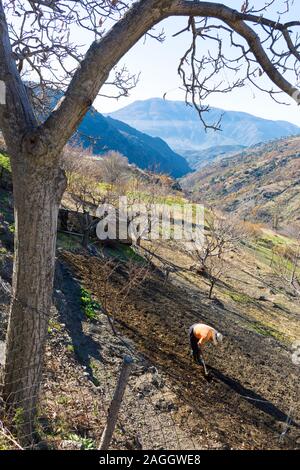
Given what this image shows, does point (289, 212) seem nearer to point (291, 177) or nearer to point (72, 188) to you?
point (291, 177)

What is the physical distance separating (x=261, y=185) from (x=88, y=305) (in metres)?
123

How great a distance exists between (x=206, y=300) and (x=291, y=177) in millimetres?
118900

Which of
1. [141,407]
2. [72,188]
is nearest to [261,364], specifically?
[141,407]

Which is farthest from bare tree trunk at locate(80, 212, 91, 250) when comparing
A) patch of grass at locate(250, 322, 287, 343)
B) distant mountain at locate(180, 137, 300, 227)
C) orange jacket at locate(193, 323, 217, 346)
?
distant mountain at locate(180, 137, 300, 227)

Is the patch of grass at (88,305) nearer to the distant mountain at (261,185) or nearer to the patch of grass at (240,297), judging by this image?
the patch of grass at (240,297)

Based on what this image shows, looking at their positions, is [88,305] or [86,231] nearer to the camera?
[88,305]

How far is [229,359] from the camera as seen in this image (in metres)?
7.92

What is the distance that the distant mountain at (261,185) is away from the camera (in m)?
98.2

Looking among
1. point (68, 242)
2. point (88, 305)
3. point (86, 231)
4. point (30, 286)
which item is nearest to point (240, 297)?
point (86, 231)

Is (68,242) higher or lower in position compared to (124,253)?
higher

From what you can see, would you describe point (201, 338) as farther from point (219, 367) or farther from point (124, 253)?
point (124, 253)

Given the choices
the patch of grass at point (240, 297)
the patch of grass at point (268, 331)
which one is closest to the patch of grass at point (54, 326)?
the patch of grass at point (268, 331)

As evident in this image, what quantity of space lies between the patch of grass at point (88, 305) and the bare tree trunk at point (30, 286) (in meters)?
3.88

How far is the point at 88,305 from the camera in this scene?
7.65 metres
